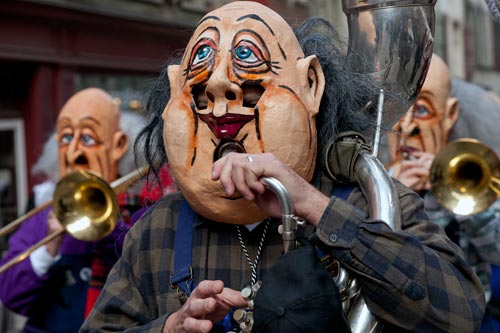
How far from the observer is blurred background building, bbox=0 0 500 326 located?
910 cm

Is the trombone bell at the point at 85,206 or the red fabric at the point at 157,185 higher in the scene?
the red fabric at the point at 157,185

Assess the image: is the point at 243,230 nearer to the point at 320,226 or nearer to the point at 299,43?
the point at 320,226

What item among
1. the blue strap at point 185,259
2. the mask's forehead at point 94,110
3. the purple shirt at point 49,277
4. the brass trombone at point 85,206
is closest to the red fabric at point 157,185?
the blue strap at point 185,259

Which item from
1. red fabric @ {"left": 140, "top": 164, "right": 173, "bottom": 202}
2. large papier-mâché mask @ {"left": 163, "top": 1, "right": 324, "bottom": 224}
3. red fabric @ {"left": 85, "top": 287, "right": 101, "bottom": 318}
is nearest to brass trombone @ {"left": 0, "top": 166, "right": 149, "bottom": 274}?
red fabric @ {"left": 85, "top": 287, "right": 101, "bottom": 318}

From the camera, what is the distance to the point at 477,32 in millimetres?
25750

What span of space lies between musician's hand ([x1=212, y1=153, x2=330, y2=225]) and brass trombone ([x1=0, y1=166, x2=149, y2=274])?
219 centimetres

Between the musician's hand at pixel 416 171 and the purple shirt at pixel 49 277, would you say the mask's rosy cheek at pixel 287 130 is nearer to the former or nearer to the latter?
the musician's hand at pixel 416 171

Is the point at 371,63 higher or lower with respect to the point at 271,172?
A: higher

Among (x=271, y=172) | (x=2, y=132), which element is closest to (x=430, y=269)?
(x=271, y=172)

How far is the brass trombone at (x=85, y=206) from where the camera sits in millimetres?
4230

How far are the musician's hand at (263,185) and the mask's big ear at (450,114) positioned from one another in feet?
7.28

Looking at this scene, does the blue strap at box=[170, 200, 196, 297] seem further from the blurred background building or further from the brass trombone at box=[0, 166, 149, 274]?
the blurred background building

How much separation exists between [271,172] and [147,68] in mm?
9291

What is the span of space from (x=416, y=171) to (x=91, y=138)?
67.8 inches
